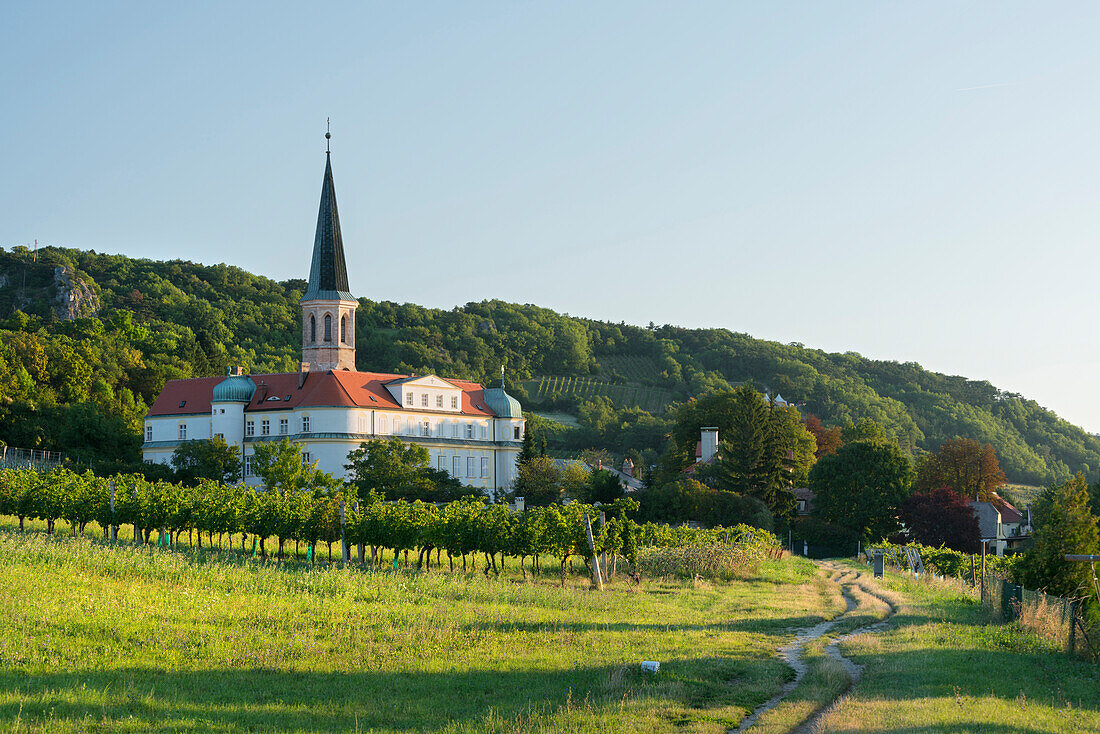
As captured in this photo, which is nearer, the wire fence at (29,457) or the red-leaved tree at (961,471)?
the wire fence at (29,457)

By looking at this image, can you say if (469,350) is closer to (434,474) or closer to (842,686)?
(434,474)

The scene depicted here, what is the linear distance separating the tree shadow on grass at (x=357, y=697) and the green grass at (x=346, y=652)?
4cm

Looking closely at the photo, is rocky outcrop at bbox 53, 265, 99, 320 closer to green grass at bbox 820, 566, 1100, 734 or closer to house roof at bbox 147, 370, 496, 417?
house roof at bbox 147, 370, 496, 417

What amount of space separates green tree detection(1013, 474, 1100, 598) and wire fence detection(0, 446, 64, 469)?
62.4m

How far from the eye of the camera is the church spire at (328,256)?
86500mm

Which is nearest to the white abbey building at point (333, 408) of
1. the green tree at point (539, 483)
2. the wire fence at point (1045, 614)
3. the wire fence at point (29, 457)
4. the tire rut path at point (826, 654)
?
the green tree at point (539, 483)

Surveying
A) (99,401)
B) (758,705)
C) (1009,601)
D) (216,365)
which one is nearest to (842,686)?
(758,705)

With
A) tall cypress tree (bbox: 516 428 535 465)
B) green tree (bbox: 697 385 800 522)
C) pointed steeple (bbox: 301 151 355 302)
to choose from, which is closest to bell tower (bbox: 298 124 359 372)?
pointed steeple (bbox: 301 151 355 302)

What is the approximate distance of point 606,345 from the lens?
172250 millimetres

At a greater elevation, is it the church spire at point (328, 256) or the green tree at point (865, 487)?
the church spire at point (328, 256)

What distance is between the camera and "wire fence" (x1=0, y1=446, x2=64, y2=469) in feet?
230

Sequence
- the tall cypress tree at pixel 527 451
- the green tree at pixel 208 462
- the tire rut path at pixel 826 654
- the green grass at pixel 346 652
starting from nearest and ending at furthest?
the green grass at pixel 346 652 < the tire rut path at pixel 826 654 < the green tree at pixel 208 462 < the tall cypress tree at pixel 527 451

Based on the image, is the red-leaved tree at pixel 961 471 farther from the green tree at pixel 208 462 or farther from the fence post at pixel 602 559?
the fence post at pixel 602 559

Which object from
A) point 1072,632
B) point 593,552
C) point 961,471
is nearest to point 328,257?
point 961,471
